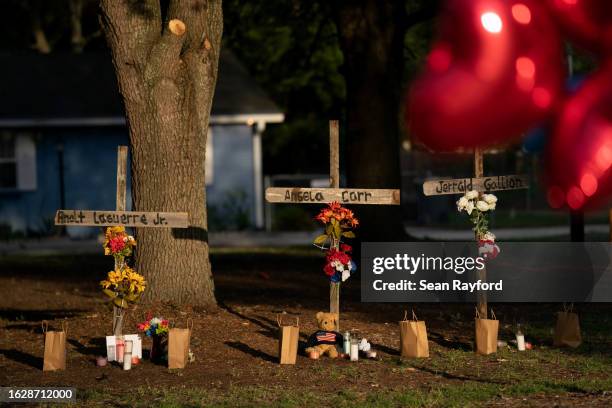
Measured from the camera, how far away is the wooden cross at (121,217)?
11984 mm

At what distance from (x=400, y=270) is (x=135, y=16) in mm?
4296

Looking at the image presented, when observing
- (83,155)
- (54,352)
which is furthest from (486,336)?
(83,155)

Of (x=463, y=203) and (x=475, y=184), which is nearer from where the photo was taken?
(x=463, y=203)

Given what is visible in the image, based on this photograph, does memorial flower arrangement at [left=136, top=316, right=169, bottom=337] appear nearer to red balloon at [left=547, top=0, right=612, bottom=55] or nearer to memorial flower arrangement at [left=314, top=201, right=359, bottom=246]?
memorial flower arrangement at [left=314, top=201, right=359, bottom=246]

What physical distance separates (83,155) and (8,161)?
193cm

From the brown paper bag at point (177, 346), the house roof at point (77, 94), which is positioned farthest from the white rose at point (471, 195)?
the house roof at point (77, 94)

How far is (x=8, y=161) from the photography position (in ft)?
101

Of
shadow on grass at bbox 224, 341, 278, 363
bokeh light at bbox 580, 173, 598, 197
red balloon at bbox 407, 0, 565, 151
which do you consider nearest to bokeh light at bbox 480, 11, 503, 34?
red balloon at bbox 407, 0, 565, 151

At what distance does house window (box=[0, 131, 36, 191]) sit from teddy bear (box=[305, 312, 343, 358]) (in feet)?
65.6

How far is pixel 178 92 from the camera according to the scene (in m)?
14.2

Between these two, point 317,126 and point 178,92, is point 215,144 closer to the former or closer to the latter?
point 317,126

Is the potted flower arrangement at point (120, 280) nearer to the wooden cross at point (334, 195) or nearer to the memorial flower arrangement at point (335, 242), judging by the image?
the wooden cross at point (334, 195)

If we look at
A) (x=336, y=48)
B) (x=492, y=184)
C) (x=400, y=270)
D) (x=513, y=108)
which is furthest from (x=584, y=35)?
(x=336, y=48)

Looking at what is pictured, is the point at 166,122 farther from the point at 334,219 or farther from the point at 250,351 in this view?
the point at 250,351
